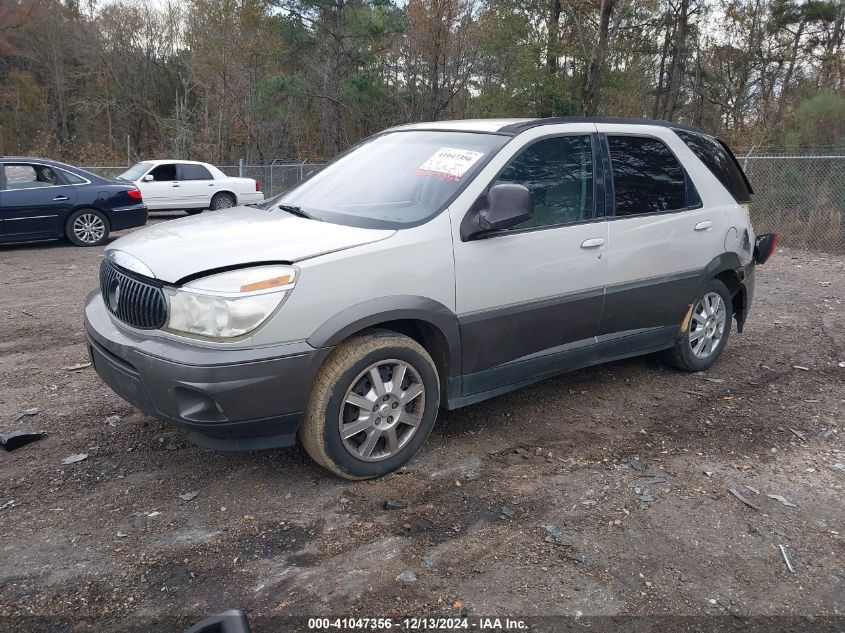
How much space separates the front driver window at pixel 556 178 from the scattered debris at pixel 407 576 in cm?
200

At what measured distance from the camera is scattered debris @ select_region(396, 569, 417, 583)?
2.77 meters

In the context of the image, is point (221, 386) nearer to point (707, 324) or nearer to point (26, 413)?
point (26, 413)

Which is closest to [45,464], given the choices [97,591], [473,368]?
[97,591]

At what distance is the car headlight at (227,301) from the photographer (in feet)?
10.0

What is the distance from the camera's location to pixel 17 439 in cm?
395

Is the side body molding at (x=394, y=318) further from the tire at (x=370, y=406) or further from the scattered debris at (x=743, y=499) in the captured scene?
the scattered debris at (x=743, y=499)

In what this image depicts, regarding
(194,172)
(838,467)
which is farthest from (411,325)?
(194,172)

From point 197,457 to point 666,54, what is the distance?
2378cm

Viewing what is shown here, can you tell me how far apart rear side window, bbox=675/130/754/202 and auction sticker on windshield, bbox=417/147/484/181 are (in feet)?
6.60

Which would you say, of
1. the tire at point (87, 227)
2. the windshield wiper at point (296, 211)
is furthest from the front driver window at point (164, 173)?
the windshield wiper at point (296, 211)

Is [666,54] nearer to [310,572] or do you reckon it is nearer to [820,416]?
[820,416]

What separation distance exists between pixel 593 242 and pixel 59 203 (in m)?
9.98

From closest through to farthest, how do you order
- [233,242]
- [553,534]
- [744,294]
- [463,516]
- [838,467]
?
1. [553,534]
2. [463,516]
3. [233,242]
4. [838,467]
5. [744,294]

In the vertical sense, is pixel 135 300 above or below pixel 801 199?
below
